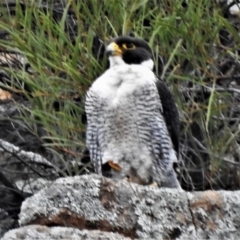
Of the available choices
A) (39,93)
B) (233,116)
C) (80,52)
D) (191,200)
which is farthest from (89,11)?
(191,200)

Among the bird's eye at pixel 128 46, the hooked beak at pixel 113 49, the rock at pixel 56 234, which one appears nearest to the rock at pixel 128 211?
the rock at pixel 56 234

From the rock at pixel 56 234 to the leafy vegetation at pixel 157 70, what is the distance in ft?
4.37

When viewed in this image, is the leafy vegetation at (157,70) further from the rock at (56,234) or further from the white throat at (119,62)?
the rock at (56,234)

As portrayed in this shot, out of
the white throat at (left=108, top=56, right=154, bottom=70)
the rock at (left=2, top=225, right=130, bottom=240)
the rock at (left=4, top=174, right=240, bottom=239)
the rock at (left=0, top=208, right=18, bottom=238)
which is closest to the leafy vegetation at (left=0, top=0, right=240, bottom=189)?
the white throat at (left=108, top=56, right=154, bottom=70)

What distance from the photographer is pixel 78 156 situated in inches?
179

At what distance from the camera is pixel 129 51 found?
4.58 m

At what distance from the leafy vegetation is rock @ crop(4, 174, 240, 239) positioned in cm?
114

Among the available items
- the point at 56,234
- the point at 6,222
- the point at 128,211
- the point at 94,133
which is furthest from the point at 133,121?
the point at 56,234

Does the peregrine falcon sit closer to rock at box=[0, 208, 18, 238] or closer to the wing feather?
the wing feather

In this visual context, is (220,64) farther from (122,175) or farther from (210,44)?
(122,175)

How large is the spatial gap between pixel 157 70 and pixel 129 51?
24 cm

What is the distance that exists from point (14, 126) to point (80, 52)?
A: 0.87 meters

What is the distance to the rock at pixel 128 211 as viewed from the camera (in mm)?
2910

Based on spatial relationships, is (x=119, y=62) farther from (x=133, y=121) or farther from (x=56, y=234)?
(x=56, y=234)
